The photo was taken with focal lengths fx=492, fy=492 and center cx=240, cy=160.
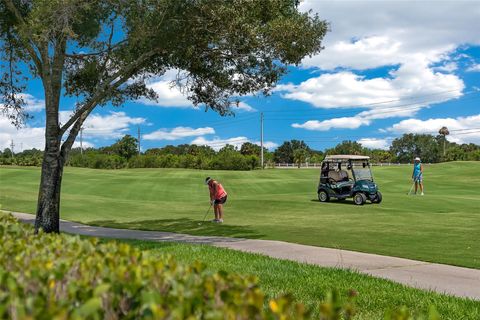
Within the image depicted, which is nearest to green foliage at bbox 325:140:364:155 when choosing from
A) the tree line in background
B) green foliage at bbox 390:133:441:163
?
the tree line in background

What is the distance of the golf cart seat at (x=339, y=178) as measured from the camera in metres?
24.6

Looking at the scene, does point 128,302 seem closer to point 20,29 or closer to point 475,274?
point 475,274

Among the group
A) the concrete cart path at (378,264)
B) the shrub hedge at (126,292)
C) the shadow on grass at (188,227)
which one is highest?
the shrub hedge at (126,292)

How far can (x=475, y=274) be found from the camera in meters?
8.41

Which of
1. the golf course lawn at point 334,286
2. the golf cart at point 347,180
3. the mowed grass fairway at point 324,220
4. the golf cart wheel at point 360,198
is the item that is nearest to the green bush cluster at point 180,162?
the mowed grass fairway at point 324,220

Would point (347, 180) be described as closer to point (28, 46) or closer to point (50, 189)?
point (50, 189)

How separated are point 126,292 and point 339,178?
23.2 metres

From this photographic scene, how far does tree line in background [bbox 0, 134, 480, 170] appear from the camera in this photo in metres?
81.5

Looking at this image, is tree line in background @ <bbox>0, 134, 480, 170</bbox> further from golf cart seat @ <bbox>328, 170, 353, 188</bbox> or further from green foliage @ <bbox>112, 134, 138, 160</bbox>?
golf cart seat @ <bbox>328, 170, 353, 188</bbox>

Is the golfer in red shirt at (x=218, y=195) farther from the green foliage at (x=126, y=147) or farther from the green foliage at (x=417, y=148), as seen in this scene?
the green foliage at (x=417, y=148)

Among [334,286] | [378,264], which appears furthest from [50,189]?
[334,286]

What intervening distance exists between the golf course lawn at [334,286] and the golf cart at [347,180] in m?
15.1

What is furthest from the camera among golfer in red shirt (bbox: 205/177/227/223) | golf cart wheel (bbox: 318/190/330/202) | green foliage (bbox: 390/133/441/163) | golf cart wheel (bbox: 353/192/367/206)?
green foliage (bbox: 390/133/441/163)

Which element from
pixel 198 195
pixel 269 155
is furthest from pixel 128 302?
pixel 269 155
